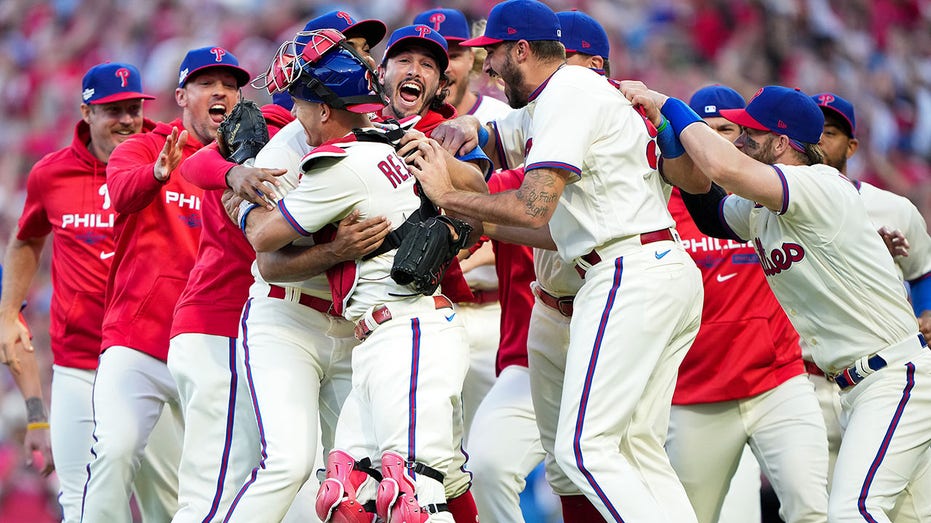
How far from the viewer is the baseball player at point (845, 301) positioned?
15.9 ft

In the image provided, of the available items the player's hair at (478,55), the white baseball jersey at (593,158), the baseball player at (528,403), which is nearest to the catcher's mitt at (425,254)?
the white baseball jersey at (593,158)

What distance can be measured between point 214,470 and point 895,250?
3.57 meters

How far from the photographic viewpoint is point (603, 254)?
488 centimetres

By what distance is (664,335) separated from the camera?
477cm

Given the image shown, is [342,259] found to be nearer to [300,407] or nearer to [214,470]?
[300,407]

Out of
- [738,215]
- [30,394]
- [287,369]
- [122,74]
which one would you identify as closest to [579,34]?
[738,215]

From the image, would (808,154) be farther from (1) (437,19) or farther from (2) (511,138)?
(1) (437,19)

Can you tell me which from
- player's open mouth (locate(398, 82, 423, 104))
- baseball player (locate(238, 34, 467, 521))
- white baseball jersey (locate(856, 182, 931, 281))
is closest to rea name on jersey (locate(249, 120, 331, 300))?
baseball player (locate(238, 34, 467, 521))

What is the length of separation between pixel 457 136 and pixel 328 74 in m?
0.73

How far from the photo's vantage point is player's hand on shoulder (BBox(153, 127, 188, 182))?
5.78 metres

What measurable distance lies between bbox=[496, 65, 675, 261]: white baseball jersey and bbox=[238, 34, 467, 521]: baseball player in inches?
23.9

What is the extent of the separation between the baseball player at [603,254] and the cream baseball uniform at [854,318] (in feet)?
1.76

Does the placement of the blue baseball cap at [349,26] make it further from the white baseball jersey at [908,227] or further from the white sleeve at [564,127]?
the white baseball jersey at [908,227]

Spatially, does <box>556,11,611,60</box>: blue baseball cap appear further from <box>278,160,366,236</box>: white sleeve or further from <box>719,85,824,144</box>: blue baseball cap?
<box>278,160,366,236</box>: white sleeve
